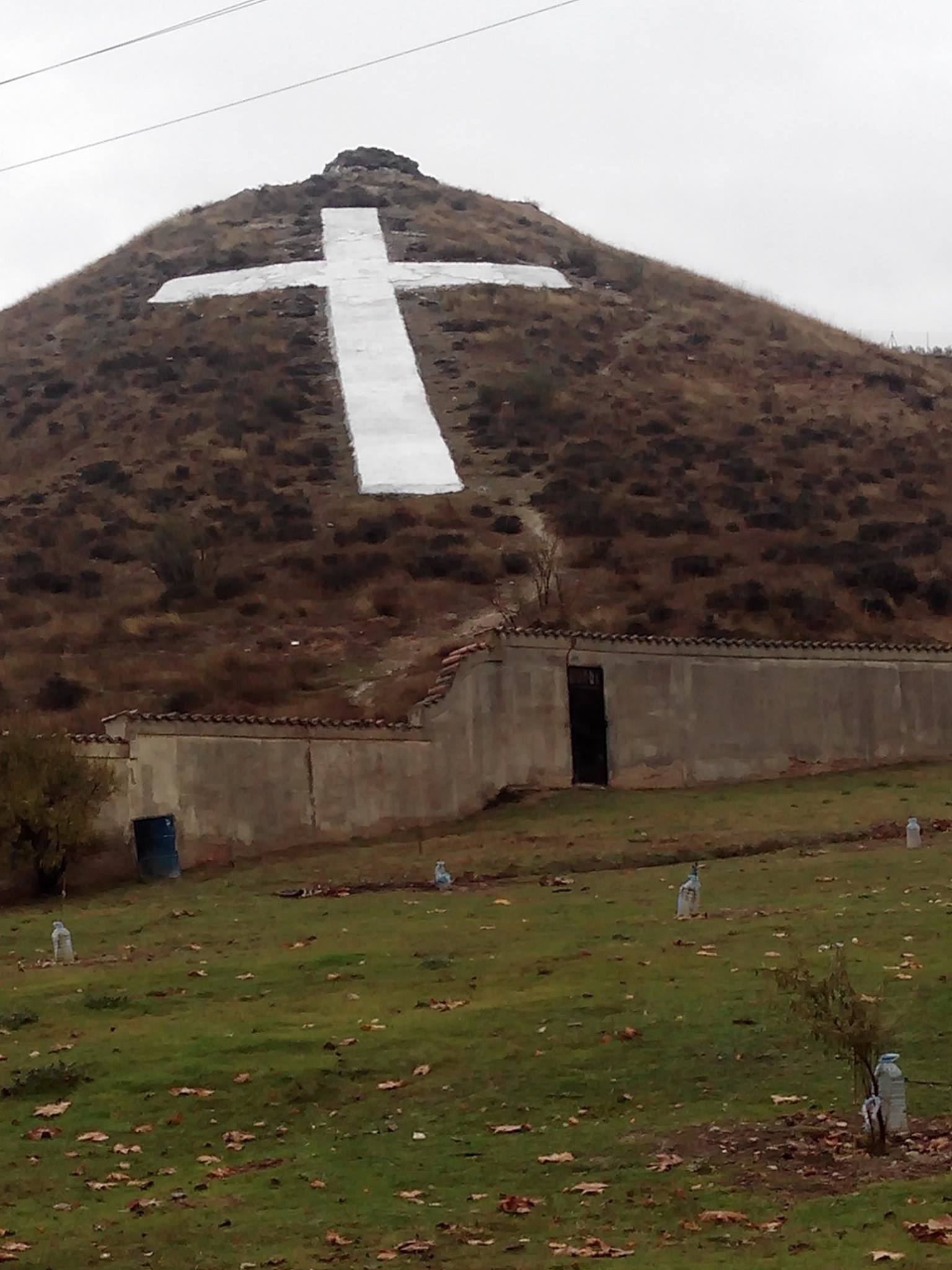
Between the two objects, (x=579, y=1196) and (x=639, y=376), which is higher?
(x=639, y=376)

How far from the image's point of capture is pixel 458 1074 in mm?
13055

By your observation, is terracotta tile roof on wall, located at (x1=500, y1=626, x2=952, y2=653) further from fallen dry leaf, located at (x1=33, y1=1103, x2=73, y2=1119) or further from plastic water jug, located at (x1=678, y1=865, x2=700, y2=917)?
fallen dry leaf, located at (x1=33, y1=1103, x2=73, y2=1119)

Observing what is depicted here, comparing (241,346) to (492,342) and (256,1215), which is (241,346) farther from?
(256,1215)

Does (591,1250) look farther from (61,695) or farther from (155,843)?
(61,695)

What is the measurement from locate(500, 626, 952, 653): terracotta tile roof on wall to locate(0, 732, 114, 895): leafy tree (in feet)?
26.3

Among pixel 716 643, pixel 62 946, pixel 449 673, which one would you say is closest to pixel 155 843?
pixel 449 673

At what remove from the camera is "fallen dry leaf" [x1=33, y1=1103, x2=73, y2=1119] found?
42.2 feet

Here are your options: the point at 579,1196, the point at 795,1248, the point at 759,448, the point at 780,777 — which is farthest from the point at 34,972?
the point at 759,448

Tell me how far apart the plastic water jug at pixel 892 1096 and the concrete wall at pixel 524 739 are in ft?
56.6

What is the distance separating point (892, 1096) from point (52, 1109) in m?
6.01

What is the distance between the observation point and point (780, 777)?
31922 mm

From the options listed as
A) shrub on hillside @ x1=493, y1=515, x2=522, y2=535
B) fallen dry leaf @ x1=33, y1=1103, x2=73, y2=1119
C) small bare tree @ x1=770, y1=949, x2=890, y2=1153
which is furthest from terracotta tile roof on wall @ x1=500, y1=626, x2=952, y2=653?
small bare tree @ x1=770, y1=949, x2=890, y2=1153

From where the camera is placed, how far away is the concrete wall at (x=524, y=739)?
26.8 m

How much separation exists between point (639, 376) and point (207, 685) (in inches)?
1288
